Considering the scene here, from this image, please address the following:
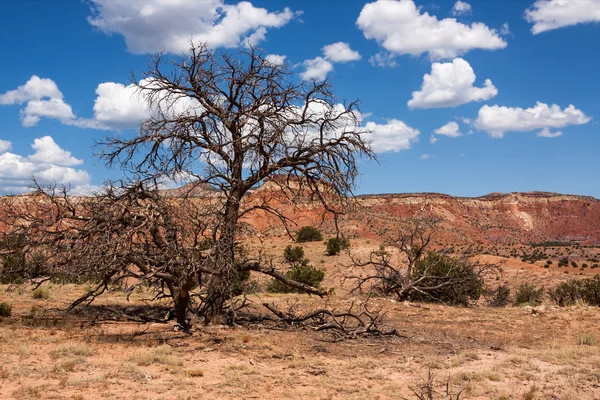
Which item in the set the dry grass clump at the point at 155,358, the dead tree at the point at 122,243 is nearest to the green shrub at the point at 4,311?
the dead tree at the point at 122,243

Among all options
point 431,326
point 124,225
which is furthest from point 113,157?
point 431,326

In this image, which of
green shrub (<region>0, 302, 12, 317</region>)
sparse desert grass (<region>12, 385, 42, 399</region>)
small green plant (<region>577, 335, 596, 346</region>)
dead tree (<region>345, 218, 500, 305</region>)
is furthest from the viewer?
dead tree (<region>345, 218, 500, 305</region>)

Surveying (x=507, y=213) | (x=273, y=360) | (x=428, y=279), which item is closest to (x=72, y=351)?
(x=273, y=360)

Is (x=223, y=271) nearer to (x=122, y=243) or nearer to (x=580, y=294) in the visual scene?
(x=122, y=243)

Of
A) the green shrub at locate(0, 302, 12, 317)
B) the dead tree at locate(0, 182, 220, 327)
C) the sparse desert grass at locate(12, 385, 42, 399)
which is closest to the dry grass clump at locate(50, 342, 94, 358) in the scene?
the dead tree at locate(0, 182, 220, 327)

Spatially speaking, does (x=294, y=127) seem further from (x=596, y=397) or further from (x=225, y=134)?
(x=596, y=397)

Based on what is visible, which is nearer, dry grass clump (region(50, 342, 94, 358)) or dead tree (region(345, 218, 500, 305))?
dry grass clump (region(50, 342, 94, 358))

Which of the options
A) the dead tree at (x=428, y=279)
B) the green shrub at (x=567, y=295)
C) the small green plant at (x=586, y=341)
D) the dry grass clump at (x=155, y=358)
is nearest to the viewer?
the dry grass clump at (x=155, y=358)

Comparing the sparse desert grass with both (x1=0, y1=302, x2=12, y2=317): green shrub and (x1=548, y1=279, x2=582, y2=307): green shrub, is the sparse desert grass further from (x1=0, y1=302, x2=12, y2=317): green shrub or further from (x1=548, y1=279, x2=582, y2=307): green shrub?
(x1=548, y1=279, x2=582, y2=307): green shrub

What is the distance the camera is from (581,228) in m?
90.2

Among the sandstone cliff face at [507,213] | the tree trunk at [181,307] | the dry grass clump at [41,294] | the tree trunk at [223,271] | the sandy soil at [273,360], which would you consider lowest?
the sandy soil at [273,360]

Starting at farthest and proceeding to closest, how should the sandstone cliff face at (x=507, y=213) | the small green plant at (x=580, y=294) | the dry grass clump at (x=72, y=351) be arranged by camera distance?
the sandstone cliff face at (x=507, y=213)
the small green plant at (x=580, y=294)
the dry grass clump at (x=72, y=351)


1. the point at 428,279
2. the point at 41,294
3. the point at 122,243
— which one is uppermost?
the point at 122,243

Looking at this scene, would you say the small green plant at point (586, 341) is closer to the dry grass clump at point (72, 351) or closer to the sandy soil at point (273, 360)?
the sandy soil at point (273, 360)
